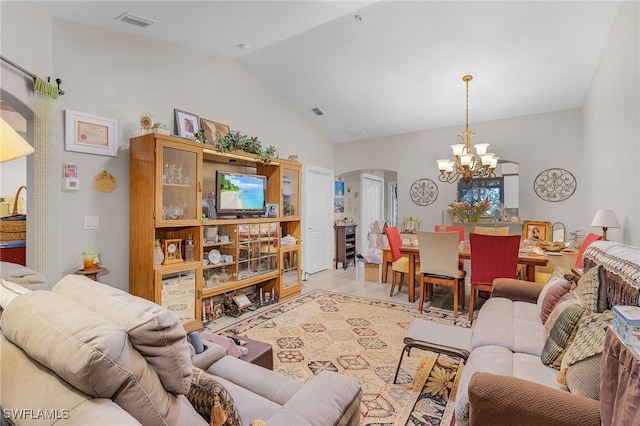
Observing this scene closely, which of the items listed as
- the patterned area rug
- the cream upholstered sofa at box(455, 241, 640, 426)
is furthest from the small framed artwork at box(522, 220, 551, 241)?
the cream upholstered sofa at box(455, 241, 640, 426)

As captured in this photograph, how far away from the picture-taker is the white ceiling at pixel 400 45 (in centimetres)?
299

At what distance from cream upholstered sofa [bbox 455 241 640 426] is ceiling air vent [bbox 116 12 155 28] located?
12.1 ft

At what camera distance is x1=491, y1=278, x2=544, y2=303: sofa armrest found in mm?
2822

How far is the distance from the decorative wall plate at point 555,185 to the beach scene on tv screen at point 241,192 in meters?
4.42

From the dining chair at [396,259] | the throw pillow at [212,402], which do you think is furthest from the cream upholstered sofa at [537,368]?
the dining chair at [396,259]

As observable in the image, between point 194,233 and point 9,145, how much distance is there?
181 cm

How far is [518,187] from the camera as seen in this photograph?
518 cm

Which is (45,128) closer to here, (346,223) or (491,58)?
(491,58)

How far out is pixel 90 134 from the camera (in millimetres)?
2924

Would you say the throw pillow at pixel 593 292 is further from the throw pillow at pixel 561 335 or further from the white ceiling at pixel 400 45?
the white ceiling at pixel 400 45

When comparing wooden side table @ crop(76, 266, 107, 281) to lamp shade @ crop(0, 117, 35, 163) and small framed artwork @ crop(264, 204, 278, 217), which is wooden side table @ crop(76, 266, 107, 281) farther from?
small framed artwork @ crop(264, 204, 278, 217)

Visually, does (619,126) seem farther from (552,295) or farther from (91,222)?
(91,222)

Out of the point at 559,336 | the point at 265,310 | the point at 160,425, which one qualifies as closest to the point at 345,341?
the point at 265,310

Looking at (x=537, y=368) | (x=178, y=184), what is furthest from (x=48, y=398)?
(x=178, y=184)
